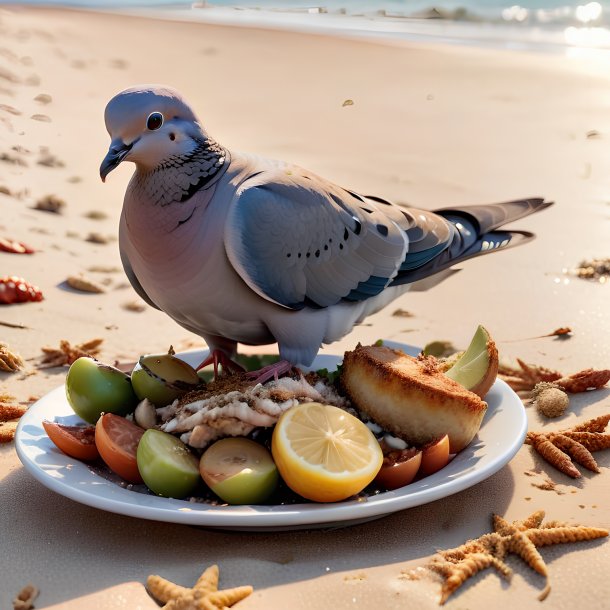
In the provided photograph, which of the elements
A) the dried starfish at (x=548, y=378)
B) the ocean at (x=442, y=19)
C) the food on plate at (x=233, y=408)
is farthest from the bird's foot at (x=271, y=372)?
the ocean at (x=442, y=19)

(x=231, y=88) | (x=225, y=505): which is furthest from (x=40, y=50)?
(x=225, y=505)

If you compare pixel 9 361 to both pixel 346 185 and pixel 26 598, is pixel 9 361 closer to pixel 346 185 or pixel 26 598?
pixel 26 598

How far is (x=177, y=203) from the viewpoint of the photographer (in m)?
3.20

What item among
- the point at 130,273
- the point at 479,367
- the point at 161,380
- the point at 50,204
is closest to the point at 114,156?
the point at 130,273

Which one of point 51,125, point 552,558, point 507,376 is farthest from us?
point 51,125

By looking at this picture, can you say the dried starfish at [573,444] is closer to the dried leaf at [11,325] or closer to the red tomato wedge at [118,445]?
the red tomato wedge at [118,445]

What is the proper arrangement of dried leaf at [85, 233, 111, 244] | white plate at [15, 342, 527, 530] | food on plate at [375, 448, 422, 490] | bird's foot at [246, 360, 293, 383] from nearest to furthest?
white plate at [15, 342, 527, 530] < food on plate at [375, 448, 422, 490] < bird's foot at [246, 360, 293, 383] < dried leaf at [85, 233, 111, 244]

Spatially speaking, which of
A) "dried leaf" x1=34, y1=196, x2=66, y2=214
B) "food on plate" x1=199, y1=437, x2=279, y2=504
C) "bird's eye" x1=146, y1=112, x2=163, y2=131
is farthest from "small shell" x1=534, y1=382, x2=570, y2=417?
"dried leaf" x1=34, y1=196, x2=66, y2=214

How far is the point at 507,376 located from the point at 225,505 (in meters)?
1.78

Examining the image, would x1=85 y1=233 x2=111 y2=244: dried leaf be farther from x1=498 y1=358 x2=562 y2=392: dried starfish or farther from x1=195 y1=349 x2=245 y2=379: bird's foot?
x1=498 y1=358 x2=562 y2=392: dried starfish

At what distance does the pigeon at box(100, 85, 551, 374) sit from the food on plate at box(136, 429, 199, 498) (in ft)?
2.09

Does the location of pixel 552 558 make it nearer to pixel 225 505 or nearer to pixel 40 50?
pixel 225 505

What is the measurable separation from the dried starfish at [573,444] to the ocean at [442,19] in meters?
10.0

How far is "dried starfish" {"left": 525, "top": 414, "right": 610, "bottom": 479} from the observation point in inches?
127
